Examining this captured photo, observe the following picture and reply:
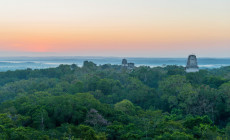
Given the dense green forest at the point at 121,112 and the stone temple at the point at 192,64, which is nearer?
the dense green forest at the point at 121,112

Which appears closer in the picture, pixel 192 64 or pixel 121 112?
pixel 121 112

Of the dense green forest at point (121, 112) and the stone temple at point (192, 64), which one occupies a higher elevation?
the stone temple at point (192, 64)

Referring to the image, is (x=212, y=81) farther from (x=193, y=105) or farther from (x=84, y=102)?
(x=84, y=102)

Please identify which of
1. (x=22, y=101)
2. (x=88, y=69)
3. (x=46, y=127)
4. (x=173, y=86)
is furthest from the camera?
(x=88, y=69)

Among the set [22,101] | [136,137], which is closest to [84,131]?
[136,137]

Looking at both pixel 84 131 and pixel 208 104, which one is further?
pixel 208 104

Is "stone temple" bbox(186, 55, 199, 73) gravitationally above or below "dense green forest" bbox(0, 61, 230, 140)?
above

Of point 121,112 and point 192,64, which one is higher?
point 192,64

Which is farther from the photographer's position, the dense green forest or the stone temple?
the stone temple
